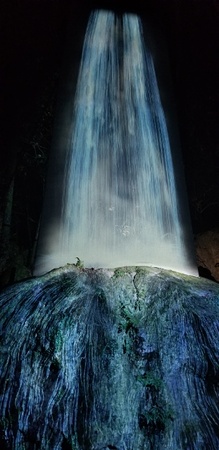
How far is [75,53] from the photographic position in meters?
7.76

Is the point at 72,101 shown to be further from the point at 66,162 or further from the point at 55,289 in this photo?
the point at 55,289

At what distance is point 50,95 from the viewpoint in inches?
331

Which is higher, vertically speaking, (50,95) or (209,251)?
(50,95)

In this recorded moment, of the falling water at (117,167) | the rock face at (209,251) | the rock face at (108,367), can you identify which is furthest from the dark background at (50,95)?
the rock face at (108,367)

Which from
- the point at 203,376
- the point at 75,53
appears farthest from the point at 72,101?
the point at 203,376

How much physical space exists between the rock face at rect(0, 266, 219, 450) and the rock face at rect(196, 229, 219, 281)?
456cm

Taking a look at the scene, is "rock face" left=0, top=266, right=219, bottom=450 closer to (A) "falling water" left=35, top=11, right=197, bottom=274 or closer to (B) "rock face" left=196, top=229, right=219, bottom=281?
(A) "falling water" left=35, top=11, right=197, bottom=274

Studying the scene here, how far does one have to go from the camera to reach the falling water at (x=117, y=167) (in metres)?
6.13

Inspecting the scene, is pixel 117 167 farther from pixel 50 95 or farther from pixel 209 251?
pixel 209 251

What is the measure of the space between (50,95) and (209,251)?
546 centimetres

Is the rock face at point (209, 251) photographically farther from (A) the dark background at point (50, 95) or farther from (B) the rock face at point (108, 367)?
(B) the rock face at point (108, 367)

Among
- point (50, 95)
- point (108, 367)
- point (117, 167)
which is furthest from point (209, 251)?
point (108, 367)

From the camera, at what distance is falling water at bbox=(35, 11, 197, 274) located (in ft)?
20.1

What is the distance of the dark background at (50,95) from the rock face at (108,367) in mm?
4872
